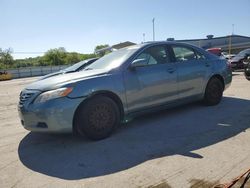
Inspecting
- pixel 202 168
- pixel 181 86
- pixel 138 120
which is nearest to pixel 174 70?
pixel 181 86

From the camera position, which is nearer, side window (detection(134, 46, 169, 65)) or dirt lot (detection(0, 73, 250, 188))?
dirt lot (detection(0, 73, 250, 188))

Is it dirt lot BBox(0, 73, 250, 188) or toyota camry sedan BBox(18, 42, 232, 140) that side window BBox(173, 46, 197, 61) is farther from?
dirt lot BBox(0, 73, 250, 188)

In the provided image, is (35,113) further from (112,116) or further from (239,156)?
(239,156)

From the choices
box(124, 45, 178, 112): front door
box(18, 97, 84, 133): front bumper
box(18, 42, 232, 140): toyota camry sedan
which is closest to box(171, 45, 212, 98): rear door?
box(18, 42, 232, 140): toyota camry sedan

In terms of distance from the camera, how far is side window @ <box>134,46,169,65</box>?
5125mm

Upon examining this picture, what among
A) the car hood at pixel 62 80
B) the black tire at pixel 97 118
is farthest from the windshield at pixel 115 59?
the black tire at pixel 97 118

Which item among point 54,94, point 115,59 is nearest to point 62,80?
point 54,94

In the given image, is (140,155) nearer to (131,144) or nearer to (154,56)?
(131,144)

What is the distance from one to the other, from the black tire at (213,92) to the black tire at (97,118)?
266cm

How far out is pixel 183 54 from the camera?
19.2 feet

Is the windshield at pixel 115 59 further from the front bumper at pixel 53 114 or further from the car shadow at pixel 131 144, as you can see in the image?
the car shadow at pixel 131 144

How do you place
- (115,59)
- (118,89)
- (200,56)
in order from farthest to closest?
(200,56), (115,59), (118,89)

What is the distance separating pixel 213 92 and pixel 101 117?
10.4 feet

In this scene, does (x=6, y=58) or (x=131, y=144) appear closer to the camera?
(x=131, y=144)
